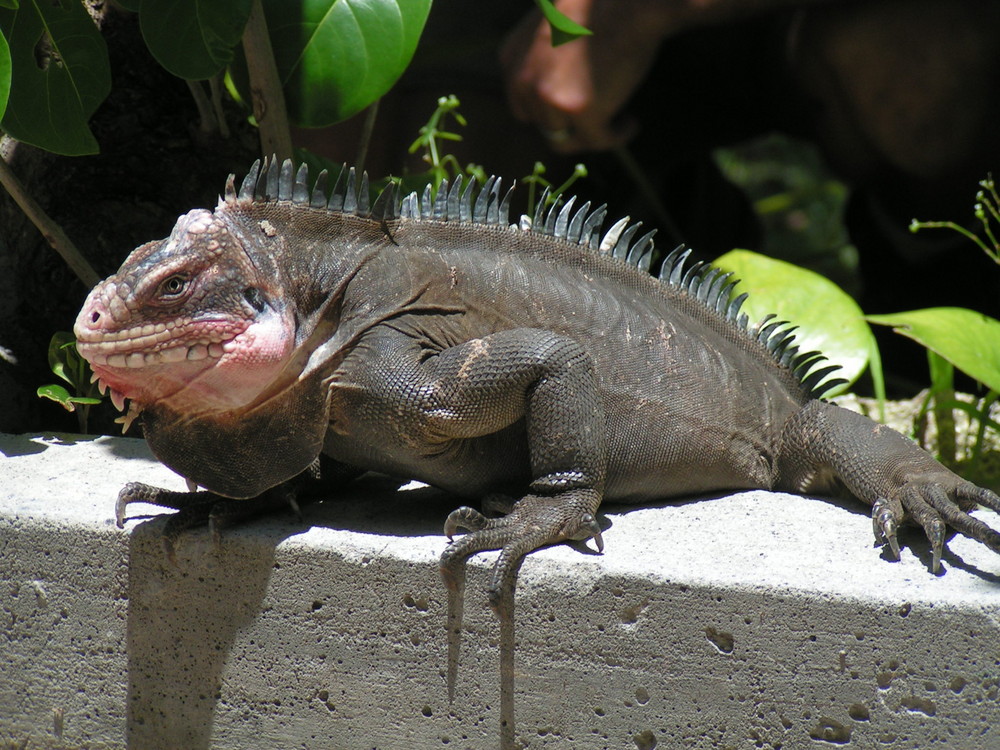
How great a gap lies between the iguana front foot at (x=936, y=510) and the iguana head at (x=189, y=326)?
1364mm

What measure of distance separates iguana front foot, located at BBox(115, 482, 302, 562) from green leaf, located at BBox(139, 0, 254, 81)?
114 centimetres

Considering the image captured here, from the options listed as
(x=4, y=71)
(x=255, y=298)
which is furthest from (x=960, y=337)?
(x=4, y=71)

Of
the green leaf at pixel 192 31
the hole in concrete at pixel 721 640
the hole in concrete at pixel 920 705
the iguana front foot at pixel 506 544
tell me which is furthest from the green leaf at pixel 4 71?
the hole in concrete at pixel 920 705

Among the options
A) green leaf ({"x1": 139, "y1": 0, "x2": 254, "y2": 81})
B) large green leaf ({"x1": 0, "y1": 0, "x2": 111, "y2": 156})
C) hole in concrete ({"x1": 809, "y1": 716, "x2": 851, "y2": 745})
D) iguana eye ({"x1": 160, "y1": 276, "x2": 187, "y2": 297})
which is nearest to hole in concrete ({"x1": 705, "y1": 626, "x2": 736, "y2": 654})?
hole in concrete ({"x1": 809, "y1": 716, "x2": 851, "y2": 745})

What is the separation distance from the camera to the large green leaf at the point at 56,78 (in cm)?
278

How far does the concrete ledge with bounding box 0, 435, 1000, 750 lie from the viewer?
2066mm

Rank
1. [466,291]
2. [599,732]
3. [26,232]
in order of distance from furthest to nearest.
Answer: [26,232], [466,291], [599,732]

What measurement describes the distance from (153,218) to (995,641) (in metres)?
2.90

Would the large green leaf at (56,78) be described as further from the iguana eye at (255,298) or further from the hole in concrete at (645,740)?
the hole in concrete at (645,740)

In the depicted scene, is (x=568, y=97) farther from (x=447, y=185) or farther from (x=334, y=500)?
(x=334, y=500)

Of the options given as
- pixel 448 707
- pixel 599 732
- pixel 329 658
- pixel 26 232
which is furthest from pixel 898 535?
pixel 26 232

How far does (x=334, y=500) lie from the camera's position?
2.62 meters

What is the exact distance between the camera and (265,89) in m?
3.19

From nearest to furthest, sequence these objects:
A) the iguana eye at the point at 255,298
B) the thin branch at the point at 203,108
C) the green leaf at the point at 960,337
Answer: the iguana eye at the point at 255,298
the green leaf at the point at 960,337
the thin branch at the point at 203,108
